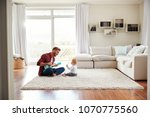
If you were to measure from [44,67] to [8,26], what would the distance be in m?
3.33

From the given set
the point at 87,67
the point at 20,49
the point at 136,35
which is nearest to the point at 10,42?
the point at 87,67

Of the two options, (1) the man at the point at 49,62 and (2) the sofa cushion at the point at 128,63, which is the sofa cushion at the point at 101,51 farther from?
(1) the man at the point at 49,62

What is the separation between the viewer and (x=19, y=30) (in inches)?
326

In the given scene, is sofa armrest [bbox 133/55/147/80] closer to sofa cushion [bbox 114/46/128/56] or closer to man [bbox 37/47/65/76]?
man [bbox 37/47/65/76]

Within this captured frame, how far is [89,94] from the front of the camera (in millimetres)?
3756

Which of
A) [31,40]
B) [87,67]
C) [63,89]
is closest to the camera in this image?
[63,89]

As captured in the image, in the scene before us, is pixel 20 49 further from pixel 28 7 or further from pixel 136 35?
pixel 136 35

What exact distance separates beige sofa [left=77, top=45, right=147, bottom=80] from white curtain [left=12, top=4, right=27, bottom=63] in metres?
2.47

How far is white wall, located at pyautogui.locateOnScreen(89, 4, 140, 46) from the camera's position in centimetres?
839

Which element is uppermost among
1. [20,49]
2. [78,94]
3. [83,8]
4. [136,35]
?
[83,8]

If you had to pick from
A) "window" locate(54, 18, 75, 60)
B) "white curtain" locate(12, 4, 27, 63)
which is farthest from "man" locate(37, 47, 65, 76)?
"window" locate(54, 18, 75, 60)

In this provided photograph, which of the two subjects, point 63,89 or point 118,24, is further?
point 118,24

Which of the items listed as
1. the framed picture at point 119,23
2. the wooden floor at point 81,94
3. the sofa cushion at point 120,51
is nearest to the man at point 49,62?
the wooden floor at point 81,94

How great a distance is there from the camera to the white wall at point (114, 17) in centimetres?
839
